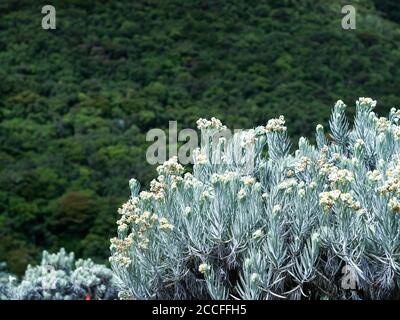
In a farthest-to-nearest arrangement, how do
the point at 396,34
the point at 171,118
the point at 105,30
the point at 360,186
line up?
the point at 396,34 < the point at 105,30 < the point at 171,118 < the point at 360,186

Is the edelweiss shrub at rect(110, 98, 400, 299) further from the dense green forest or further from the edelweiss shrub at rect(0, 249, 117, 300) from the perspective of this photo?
the dense green forest

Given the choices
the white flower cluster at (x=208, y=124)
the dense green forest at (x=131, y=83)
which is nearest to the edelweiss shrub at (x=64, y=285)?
the white flower cluster at (x=208, y=124)

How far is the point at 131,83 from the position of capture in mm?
23109

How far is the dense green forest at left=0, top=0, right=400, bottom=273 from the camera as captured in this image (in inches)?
646

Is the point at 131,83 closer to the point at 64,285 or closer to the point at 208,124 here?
the point at 64,285

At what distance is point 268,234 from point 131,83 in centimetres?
1941

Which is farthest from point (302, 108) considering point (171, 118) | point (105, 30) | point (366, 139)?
point (366, 139)

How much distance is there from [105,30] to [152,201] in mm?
22777

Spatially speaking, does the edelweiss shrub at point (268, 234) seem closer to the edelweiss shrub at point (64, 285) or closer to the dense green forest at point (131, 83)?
the edelweiss shrub at point (64, 285)

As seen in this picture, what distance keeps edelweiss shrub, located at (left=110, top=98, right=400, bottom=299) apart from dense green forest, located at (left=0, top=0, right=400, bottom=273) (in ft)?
32.2

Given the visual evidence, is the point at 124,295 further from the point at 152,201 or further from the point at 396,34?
the point at 396,34

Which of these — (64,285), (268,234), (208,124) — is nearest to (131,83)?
(64,285)

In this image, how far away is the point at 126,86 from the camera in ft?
75.0

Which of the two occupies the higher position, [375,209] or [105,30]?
[105,30]
